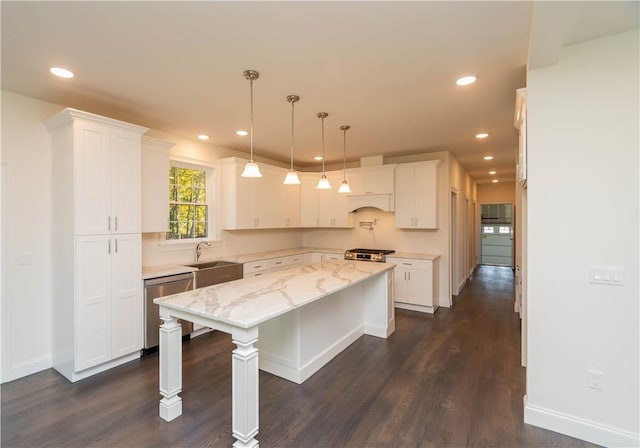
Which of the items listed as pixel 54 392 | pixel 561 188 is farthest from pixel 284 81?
pixel 54 392

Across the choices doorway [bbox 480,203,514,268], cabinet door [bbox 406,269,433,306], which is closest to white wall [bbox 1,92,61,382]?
cabinet door [bbox 406,269,433,306]

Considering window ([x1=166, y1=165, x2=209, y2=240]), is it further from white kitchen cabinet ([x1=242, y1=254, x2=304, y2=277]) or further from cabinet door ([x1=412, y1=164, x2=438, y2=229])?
cabinet door ([x1=412, y1=164, x2=438, y2=229])

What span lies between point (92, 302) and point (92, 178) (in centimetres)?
119

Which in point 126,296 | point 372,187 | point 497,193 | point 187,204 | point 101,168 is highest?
point 497,193

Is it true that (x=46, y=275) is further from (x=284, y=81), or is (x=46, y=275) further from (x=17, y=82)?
(x=284, y=81)

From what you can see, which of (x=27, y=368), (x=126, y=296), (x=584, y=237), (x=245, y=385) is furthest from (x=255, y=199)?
(x=584, y=237)

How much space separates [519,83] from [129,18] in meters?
3.06

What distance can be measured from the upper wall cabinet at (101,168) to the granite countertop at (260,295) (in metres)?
1.29

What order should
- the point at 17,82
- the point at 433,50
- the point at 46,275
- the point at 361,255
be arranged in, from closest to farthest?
1. the point at 433,50
2. the point at 17,82
3. the point at 46,275
4. the point at 361,255

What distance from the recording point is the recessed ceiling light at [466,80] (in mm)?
2618

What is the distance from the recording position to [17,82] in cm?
265

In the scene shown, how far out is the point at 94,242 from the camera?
2936 millimetres

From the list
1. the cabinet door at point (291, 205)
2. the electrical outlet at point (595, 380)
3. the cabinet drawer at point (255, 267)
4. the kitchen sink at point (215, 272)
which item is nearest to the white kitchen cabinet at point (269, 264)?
the cabinet drawer at point (255, 267)

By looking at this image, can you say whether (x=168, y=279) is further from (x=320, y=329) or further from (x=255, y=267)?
(x=320, y=329)
